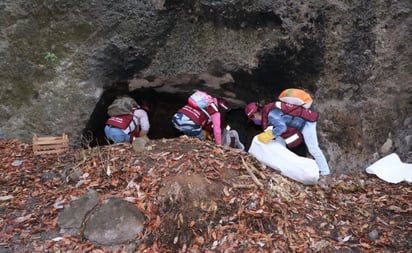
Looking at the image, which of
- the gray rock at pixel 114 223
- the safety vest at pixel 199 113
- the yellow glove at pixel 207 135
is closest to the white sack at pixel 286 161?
the safety vest at pixel 199 113

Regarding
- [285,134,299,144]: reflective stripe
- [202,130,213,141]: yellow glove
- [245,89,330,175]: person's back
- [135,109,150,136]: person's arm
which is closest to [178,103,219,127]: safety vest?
[202,130,213,141]: yellow glove

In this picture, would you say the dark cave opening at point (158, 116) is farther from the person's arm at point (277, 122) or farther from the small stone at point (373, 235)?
the small stone at point (373, 235)

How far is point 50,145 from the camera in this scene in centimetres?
571

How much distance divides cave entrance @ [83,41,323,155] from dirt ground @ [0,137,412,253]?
1.11 meters

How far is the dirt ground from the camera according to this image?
3.59m

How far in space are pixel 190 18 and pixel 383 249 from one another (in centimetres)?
460

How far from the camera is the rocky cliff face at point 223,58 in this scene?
5.77m

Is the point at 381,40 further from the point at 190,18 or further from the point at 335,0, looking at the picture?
the point at 190,18

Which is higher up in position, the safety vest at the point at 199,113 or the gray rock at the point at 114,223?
the safety vest at the point at 199,113

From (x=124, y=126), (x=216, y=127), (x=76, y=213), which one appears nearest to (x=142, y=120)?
(x=124, y=126)

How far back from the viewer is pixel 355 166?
587 centimetres

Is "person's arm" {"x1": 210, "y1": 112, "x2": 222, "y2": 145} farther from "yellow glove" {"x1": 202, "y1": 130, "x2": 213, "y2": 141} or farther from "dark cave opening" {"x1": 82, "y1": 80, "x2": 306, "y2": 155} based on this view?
"dark cave opening" {"x1": 82, "y1": 80, "x2": 306, "y2": 155}

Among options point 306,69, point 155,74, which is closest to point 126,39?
point 155,74

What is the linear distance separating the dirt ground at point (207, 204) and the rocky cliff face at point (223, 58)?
1.37 m
